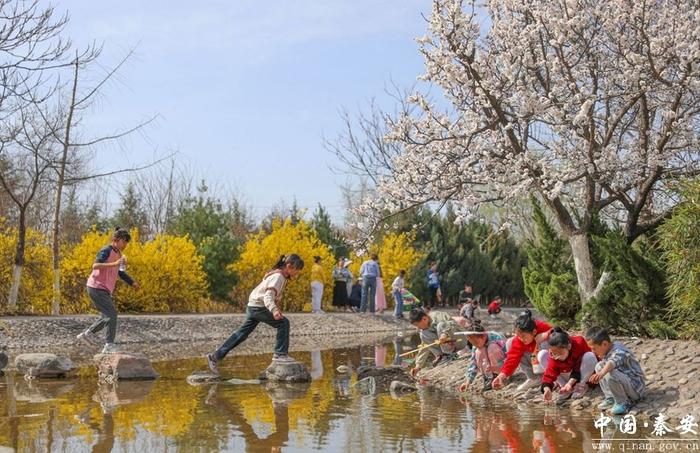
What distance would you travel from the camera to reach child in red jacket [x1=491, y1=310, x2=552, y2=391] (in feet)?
28.9

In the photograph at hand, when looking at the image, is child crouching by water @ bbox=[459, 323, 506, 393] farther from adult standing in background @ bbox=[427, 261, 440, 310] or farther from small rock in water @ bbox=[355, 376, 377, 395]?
adult standing in background @ bbox=[427, 261, 440, 310]

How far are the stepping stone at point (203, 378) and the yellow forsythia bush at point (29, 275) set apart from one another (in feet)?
30.8

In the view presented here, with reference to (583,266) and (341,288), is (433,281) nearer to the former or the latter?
(341,288)

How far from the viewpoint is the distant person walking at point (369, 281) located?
22906mm

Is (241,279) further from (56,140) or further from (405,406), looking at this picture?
(405,406)

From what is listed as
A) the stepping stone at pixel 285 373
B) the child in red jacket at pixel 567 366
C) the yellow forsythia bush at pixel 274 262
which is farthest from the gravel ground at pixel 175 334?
the child in red jacket at pixel 567 366

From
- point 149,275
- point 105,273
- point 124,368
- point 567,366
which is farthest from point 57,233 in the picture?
point 567,366

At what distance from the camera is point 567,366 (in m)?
8.52

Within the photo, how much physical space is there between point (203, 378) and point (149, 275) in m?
11.7

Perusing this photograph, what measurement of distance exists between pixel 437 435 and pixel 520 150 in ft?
20.9

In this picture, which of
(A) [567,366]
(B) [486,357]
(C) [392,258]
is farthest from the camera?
(C) [392,258]

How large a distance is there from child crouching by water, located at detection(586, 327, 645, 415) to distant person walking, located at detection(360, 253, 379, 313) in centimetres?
1490

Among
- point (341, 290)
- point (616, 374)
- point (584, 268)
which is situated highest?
point (341, 290)

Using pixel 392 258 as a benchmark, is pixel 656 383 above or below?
below
